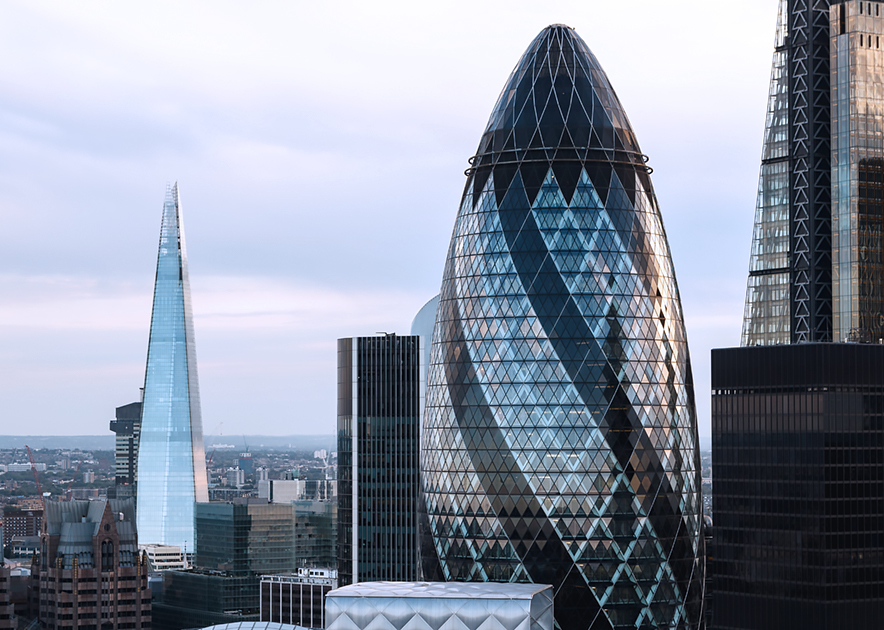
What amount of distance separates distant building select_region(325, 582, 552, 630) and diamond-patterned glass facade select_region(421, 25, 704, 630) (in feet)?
50.8

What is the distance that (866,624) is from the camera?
144 meters

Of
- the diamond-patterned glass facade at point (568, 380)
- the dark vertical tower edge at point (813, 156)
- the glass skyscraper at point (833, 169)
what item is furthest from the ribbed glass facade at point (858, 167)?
the diamond-patterned glass facade at point (568, 380)

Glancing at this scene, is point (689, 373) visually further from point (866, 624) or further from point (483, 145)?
point (866, 624)

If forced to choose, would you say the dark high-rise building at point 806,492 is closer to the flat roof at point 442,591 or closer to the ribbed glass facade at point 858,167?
the ribbed glass facade at point 858,167

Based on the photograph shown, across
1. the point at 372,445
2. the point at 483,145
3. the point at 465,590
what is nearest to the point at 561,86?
the point at 483,145

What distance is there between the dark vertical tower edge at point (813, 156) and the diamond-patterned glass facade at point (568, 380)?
174 feet

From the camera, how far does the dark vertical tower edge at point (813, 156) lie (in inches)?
6752

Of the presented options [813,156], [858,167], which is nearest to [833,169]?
[813,156]

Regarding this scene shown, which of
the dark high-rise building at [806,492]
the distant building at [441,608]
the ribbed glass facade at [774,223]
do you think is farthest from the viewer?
the ribbed glass facade at [774,223]

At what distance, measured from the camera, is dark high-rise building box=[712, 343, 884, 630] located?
144625 mm

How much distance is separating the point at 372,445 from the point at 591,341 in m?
72.2

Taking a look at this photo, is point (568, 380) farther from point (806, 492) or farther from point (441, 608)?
point (806, 492)

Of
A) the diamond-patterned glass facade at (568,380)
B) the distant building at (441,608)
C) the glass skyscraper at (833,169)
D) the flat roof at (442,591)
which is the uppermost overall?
the glass skyscraper at (833,169)

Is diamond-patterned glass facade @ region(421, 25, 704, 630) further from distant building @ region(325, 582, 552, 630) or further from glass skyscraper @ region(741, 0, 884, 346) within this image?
glass skyscraper @ region(741, 0, 884, 346)
